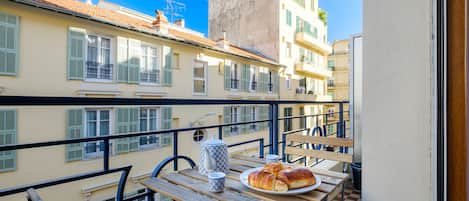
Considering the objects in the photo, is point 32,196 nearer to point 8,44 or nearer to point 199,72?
point 8,44

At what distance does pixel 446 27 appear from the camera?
658mm

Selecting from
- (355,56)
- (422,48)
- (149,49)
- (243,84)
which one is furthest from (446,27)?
(243,84)

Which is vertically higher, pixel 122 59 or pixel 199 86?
pixel 122 59

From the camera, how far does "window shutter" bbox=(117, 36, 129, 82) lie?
703 cm

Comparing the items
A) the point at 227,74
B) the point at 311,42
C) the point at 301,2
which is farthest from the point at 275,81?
the point at 301,2

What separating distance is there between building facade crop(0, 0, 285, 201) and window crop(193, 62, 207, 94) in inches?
1.5

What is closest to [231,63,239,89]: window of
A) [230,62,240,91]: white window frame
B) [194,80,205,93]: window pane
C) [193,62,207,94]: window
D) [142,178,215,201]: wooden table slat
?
[230,62,240,91]: white window frame

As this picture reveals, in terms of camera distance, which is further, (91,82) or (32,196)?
(91,82)

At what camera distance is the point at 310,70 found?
47.7ft

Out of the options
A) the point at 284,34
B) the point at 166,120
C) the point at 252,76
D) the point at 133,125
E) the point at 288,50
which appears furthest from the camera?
the point at 288,50

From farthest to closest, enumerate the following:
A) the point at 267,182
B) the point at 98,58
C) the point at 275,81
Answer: the point at 275,81 < the point at 98,58 < the point at 267,182

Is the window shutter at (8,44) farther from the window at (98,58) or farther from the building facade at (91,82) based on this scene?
the window at (98,58)

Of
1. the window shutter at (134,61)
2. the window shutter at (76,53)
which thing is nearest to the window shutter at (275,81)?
the window shutter at (134,61)

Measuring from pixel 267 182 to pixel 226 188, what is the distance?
0.15 m
